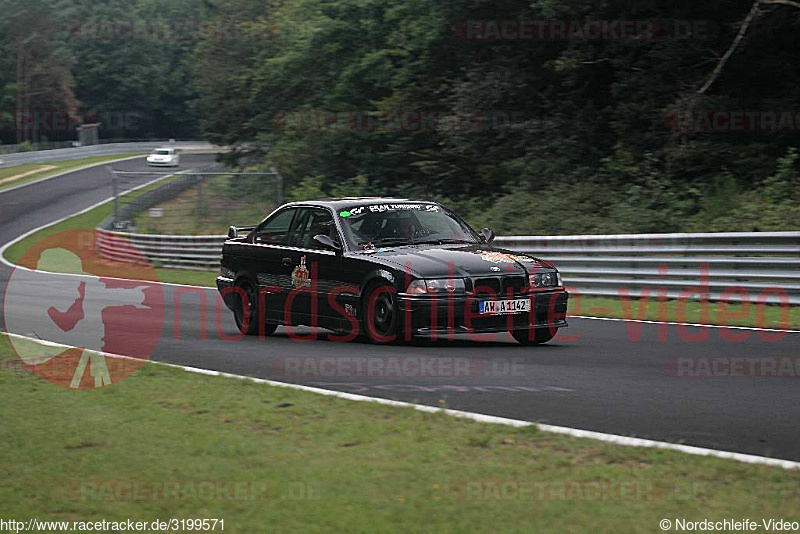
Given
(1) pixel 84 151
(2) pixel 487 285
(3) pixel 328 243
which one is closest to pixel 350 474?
(2) pixel 487 285

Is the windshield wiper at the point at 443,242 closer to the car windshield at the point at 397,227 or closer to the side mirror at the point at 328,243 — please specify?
the car windshield at the point at 397,227

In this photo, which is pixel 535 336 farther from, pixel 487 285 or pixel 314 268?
pixel 314 268

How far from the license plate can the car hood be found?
0.28 m

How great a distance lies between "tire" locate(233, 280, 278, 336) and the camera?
1319 centimetres

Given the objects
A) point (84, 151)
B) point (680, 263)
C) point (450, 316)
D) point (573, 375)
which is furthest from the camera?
point (84, 151)

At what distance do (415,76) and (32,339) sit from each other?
72.2 ft

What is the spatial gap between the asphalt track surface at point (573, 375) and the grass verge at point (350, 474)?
77cm

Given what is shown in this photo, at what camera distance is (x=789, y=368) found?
9.34 m

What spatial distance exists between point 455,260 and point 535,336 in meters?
1.24

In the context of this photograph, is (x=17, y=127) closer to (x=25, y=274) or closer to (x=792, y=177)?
(x=25, y=274)

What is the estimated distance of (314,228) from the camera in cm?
1255

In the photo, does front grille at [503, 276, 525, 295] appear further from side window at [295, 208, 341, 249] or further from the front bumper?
side window at [295, 208, 341, 249]

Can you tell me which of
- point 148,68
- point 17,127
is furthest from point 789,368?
point 148,68

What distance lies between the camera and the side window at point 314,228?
12.3m
